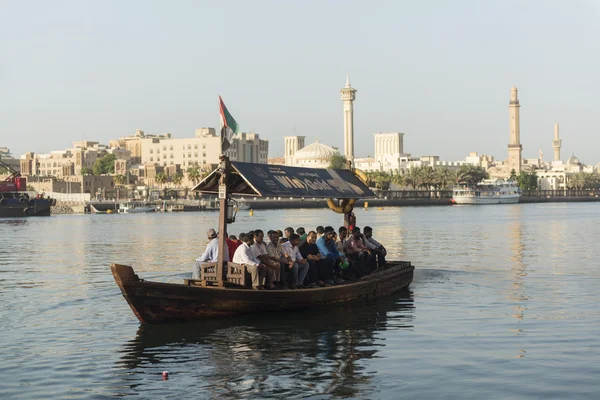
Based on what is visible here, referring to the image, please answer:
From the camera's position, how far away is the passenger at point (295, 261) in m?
20.3

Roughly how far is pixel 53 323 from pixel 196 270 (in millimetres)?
3894

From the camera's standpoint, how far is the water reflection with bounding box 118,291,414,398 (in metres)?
14.1

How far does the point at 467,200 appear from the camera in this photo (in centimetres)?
17588

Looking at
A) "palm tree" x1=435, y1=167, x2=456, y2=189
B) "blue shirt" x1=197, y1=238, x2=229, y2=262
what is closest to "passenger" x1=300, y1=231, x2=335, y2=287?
"blue shirt" x1=197, y1=238, x2=229, y2=262

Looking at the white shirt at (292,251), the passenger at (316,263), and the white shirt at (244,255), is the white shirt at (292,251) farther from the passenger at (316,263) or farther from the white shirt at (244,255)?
the white shirt at (244,255)

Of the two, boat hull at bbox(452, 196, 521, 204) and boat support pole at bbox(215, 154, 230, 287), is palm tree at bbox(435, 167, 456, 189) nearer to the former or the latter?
boat hull at bbox(452, 196, 521, 204)

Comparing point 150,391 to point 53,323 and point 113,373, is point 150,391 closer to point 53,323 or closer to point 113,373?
point 113,373

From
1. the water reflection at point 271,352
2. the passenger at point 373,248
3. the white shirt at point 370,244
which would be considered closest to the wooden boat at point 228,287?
the water reflection at point 271,352

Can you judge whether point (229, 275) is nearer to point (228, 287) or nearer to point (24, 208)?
point (228, 287)

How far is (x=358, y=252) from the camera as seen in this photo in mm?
23969

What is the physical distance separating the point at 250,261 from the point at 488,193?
165377 mm

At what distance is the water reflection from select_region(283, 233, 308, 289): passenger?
0.84 m

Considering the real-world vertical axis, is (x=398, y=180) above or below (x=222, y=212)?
above

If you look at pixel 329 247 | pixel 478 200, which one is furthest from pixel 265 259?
pixel 478 200
